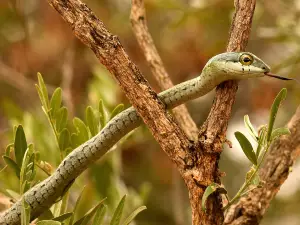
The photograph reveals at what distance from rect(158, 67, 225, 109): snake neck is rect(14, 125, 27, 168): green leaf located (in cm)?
31

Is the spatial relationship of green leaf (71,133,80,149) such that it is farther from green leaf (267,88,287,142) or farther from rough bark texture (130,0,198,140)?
green leaf (267,88,287,142)

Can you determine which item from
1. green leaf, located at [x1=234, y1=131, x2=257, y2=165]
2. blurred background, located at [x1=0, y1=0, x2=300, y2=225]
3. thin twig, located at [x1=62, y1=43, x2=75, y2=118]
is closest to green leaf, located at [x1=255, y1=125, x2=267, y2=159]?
green leaf, located at [x1=234, y1=131, x2=257, y2=165]

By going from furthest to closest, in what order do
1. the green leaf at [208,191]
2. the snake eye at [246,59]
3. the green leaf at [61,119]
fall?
the green leaf at [61,119] < the snake eye at [246,59] < the green leaf at [208,191]

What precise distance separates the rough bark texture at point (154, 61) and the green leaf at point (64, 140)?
1.12 ft

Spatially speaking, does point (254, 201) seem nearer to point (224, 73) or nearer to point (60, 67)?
point (224, 73)

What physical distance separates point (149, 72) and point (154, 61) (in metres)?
1.48

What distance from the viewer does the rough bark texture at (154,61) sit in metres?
1.44

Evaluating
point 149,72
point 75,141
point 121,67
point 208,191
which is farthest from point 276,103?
point 149,72

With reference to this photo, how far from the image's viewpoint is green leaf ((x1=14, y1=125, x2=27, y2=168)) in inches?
44.8

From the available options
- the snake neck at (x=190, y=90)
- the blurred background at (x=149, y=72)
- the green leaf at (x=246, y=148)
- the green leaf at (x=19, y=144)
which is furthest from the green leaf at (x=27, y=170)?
the blurred background at (x=149, y=72)

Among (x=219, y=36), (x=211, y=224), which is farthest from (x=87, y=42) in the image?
(x=219, y=36)

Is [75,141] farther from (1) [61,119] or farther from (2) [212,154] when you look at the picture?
(2) [212,154]

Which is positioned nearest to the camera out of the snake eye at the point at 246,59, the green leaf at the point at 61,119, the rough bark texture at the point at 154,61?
the snake eye at the point at 246,59

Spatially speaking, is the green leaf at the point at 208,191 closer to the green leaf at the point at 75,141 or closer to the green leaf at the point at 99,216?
the green leaf at the point at 99,216
